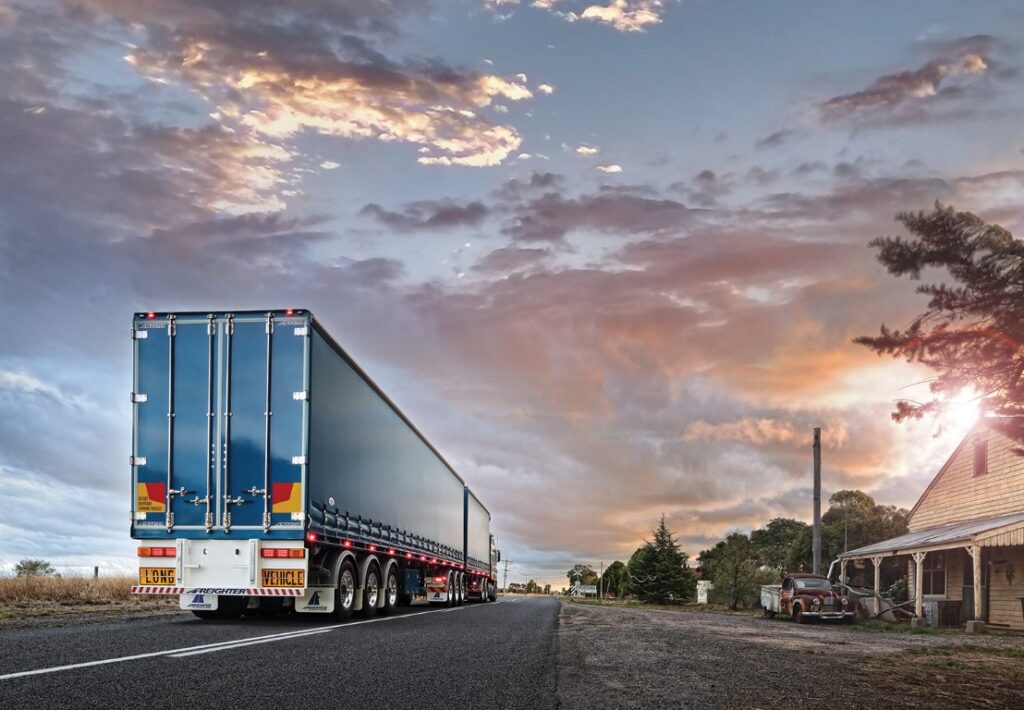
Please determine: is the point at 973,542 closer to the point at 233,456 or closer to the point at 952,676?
the point at 952,676

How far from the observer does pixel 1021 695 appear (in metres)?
9.44

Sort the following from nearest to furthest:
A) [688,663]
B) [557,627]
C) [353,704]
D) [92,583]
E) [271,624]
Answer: [353,704] < [688,663] < [271,624] < [557,627] < [92,583]

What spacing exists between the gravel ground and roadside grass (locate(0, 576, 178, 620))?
A: 11.1 m

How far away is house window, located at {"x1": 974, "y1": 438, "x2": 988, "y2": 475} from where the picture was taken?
1283 inches

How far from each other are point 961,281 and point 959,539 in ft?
53.1

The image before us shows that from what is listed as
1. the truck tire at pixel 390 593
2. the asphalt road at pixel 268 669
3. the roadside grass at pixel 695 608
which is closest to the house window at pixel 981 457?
the roadside grass at pixel 695 608

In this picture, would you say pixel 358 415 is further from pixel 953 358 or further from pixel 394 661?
pixel 953 358

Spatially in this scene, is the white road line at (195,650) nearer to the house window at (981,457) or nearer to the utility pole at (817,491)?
the house window at (981,457)

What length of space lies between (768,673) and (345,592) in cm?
962

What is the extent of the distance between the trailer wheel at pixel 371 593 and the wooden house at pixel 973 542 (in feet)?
52.3

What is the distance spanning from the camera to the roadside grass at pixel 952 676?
29.2 ft

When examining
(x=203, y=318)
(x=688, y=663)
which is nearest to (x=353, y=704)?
(x=688, y=663)

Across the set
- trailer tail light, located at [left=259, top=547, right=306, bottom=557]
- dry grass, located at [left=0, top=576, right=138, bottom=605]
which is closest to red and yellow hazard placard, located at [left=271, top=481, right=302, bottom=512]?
trailer tail light, located at [left=259, top=547, right=306, bottom=557]

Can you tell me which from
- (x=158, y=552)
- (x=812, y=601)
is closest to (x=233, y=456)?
(x=158, y=552)
